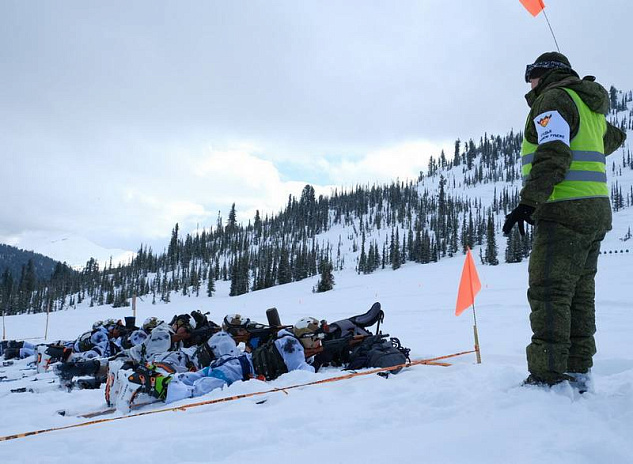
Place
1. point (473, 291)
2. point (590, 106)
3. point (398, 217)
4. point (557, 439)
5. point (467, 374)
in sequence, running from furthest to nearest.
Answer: point (398, 217), point (473, 291), point (467, 374), point (590, 106), point (557, 439)

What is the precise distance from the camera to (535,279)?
9.56 feet

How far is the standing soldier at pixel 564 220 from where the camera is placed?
2.78 meters

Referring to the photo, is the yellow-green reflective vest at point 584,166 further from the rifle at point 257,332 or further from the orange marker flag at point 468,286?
the rifle at point 257,332

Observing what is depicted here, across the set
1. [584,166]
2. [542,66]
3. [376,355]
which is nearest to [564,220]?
[584,166]

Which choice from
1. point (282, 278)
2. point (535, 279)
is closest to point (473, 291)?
point (535, 279)

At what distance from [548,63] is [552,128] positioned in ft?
2.54

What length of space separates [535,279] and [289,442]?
2.10 m

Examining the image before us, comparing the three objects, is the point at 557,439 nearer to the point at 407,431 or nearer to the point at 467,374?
the point at 407,431

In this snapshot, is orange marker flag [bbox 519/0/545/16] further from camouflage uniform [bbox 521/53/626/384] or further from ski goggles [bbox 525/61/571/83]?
camouflage uniform [bbox 521/53/626/384]

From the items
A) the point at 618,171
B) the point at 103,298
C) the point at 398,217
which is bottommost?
the point at 103,298

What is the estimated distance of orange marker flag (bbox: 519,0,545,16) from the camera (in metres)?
4.44

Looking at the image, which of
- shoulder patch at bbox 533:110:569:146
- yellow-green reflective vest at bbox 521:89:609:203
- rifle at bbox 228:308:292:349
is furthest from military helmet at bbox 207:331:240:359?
shoulder patch at bbox 533:110:569:146

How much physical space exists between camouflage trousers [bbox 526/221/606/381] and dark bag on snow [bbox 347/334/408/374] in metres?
1.94

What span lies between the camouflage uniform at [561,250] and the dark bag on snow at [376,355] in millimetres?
1981
